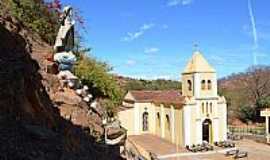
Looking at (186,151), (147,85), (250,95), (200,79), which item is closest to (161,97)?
(200,79)

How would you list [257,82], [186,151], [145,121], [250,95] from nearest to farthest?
[186,151], [145,121], [250,95], [257,82]

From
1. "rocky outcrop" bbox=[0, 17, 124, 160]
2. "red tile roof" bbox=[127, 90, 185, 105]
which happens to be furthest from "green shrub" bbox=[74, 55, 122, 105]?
"red tile roof" bbox=[127, 90, 185, 105]

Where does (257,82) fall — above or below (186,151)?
above

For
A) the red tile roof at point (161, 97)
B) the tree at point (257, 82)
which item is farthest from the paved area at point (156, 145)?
the tree at point (257, 82)

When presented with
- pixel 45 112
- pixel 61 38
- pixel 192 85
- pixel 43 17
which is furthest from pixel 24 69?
pixel 192 85

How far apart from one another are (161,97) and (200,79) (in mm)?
5409

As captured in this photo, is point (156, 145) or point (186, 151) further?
point (156, 145)

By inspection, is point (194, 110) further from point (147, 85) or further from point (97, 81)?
point (147, 85)

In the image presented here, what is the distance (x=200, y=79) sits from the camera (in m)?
37.7

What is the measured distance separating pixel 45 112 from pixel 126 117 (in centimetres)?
3501

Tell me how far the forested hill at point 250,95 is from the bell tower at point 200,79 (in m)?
18.1

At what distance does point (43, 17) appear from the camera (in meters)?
18.1

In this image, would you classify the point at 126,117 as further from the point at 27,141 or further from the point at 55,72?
the point at 27,141

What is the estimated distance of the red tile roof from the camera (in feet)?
126
